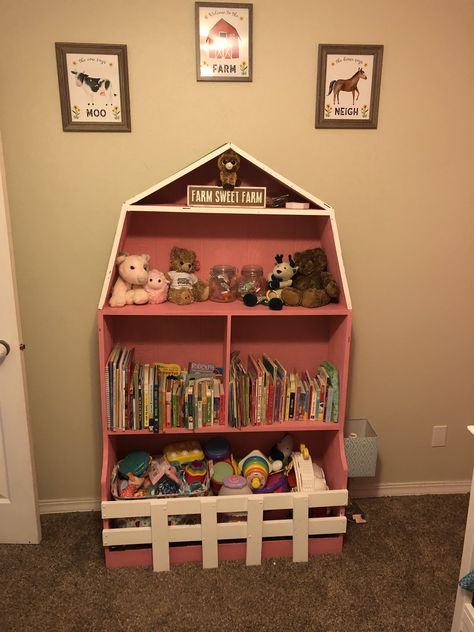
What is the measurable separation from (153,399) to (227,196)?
0.79 m

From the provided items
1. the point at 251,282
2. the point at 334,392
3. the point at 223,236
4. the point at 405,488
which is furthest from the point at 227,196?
the point at 405,488

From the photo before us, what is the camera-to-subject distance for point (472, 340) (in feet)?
7.13

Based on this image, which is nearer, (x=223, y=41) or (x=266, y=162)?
(x=223, y=41)

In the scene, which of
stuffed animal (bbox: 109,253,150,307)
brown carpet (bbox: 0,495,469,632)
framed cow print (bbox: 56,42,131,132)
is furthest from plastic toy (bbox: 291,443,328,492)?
framed cow print (bbox: 56,42,131,132)

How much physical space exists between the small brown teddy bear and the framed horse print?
28.6 inches

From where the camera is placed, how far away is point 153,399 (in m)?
1.78

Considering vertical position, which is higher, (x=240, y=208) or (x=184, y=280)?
(x=240, y=208)

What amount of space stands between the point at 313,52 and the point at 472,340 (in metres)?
1.39

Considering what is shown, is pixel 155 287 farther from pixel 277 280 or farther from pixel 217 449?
pixel 217 449

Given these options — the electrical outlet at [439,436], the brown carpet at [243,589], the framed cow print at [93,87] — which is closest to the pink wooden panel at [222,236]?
the framed cow print at [93,87]

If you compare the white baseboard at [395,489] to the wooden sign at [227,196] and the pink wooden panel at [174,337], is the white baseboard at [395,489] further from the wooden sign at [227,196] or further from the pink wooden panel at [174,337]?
the wooden sign at [227,196]

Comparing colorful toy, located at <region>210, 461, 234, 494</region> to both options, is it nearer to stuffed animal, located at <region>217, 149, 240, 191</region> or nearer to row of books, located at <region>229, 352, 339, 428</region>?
row of books, located at <region>229, 352, 339, 428</region>

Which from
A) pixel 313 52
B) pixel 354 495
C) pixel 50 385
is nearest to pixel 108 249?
pixel 50 385

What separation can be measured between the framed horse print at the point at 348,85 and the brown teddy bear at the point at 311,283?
0.51 meters
